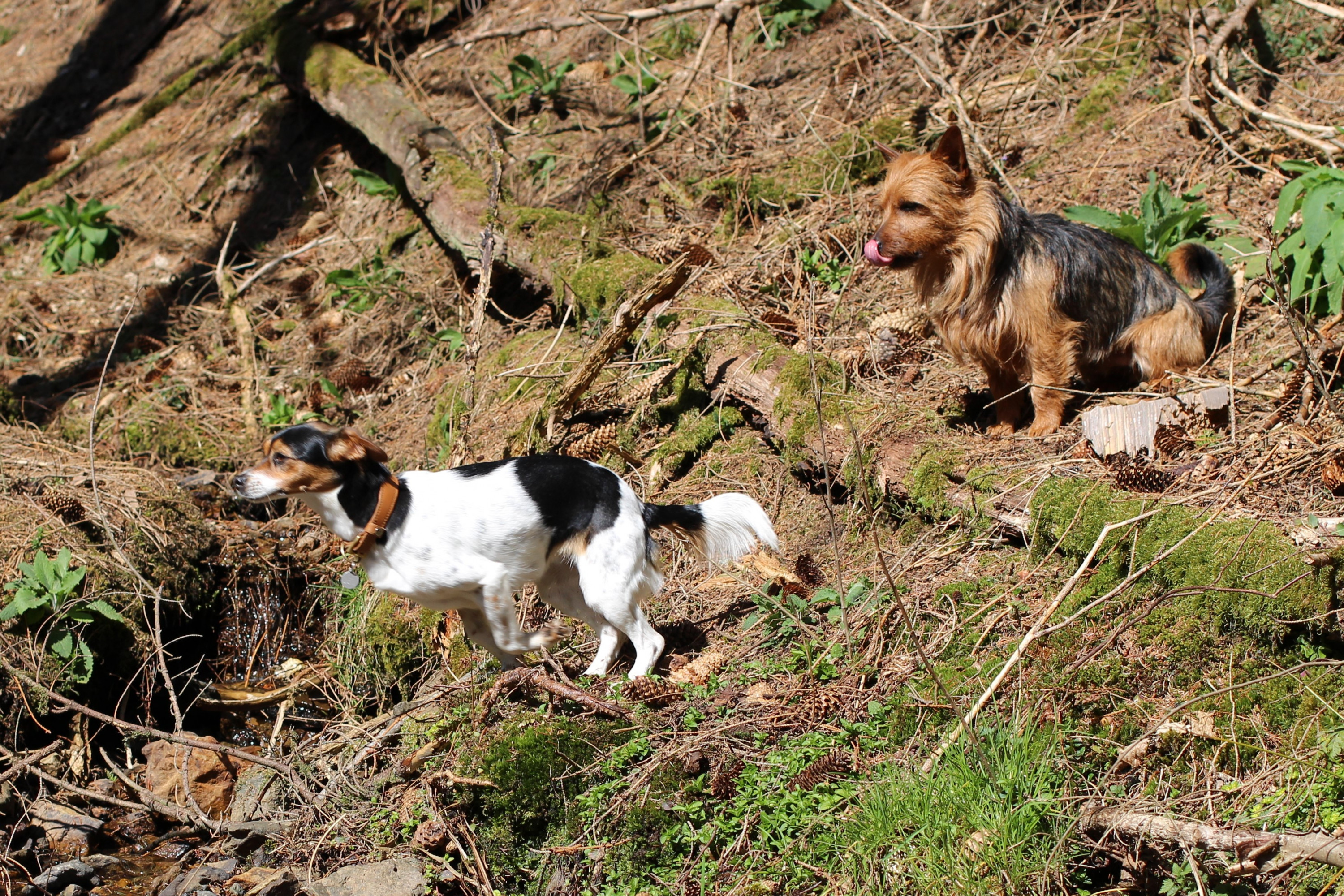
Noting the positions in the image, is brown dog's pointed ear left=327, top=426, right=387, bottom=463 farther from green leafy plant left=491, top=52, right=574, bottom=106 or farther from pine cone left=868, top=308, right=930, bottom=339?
green leafy plant left=491, top=52, right=574, bottom=106

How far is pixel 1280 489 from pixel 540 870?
3293 millimetres

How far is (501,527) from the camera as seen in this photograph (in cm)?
467

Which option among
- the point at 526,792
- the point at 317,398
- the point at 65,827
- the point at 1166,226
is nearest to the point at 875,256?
the point at 1166,226

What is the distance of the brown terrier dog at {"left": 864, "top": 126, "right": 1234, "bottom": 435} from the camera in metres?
5.29

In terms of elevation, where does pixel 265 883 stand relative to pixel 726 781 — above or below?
below

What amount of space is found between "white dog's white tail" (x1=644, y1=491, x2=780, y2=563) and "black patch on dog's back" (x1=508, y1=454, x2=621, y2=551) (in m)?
0.22

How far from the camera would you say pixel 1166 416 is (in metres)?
4.62

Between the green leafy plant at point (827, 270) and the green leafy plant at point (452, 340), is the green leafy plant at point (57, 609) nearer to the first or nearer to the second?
the green leafy plant at point (452, 340)

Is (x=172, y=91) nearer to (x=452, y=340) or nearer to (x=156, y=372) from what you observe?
(x=156, y=372)

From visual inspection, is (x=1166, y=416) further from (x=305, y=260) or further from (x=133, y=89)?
(x=133, y=89)

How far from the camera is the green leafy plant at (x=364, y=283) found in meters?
9.00

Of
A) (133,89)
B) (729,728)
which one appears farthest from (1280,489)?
(133,89)

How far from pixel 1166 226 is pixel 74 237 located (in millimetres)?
10394

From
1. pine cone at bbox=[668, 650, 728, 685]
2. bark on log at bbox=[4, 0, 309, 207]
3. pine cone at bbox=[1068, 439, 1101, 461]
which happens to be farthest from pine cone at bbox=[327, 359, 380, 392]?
bark on log at bbox=[4, 0, 309, 207]
